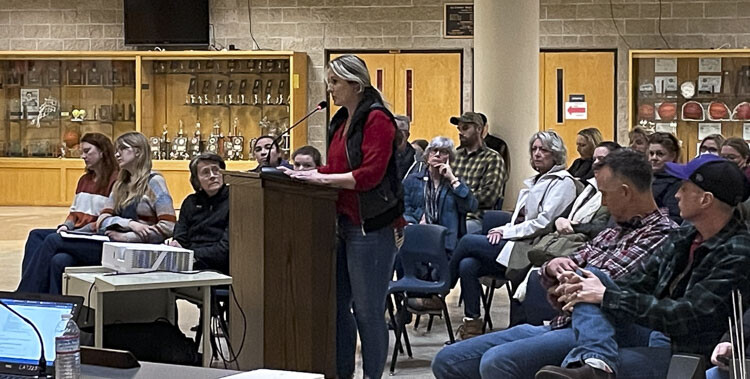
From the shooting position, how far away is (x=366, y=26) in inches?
533

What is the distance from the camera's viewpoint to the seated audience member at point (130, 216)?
5746 mm

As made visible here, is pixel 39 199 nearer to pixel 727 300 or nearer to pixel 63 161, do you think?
pixel 63 161

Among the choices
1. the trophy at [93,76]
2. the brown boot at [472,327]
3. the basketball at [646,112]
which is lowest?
the brown boot at [472,327]

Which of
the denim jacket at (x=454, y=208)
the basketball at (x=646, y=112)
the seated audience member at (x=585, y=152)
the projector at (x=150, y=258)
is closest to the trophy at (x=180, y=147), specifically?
the basketball at (x=646, y=112)

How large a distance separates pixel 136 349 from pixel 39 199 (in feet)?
32.3

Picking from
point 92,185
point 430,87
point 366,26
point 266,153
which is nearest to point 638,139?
point 266,153

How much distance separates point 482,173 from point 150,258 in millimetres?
3244

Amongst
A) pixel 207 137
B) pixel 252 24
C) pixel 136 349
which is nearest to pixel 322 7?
pixel 252 24

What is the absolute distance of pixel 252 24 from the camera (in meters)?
13.8

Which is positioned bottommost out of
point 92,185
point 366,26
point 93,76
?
point 92,185

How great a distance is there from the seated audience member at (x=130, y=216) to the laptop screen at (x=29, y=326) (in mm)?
2955

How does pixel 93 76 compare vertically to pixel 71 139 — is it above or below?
above

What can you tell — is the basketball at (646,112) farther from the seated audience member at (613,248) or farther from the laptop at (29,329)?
the laptop at (29,329)

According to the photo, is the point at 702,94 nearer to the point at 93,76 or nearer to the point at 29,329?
the point at 93,76
